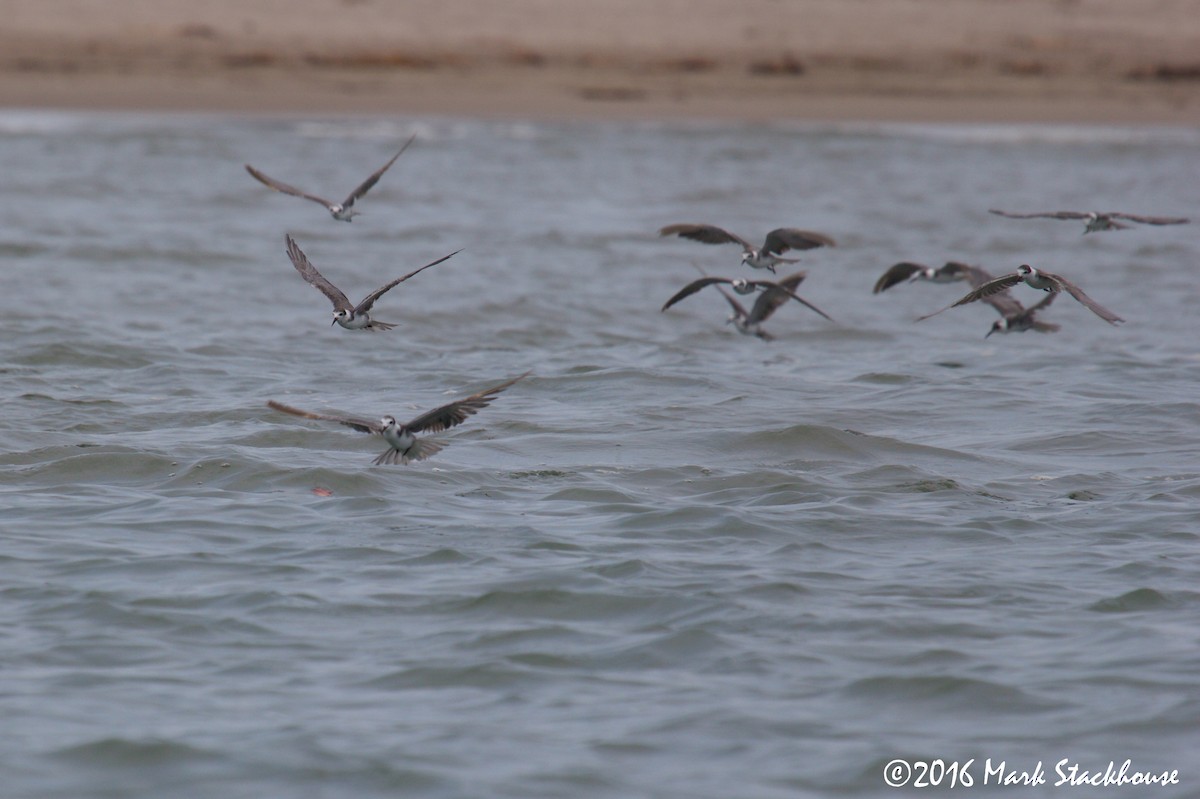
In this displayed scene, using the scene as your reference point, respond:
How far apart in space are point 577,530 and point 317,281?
3.07 meters

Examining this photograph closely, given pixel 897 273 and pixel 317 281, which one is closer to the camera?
pixel 317 281

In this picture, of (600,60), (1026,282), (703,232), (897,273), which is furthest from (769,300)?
(600,60)

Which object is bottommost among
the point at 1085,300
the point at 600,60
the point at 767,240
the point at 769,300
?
the point at 769,300

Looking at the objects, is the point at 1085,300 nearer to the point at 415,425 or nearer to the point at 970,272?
the point at 970,272

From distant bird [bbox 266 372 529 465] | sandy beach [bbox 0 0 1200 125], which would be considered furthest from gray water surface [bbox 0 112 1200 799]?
sandy beach [bbox 0 0 1200 125]

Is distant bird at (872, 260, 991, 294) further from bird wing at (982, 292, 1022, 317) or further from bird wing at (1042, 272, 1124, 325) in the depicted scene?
bird wing at (1042, 272, 1124, 325)

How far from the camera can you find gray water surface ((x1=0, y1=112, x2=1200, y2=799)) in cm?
682

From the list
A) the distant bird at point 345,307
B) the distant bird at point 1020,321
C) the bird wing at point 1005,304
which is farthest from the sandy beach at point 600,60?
the distant bird at point 345,307

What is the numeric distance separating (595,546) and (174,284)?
1029cm

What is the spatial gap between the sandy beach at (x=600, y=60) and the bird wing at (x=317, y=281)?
72.1 ft

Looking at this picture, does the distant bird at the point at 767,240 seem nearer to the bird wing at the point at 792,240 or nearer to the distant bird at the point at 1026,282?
the bird wing at the point at 792,240

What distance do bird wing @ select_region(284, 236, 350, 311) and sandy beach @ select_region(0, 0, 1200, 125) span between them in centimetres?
2198

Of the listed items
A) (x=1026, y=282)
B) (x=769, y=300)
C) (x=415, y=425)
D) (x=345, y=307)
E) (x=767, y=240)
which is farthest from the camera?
(x=769, y=300)

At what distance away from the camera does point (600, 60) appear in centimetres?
3625
